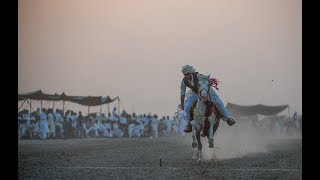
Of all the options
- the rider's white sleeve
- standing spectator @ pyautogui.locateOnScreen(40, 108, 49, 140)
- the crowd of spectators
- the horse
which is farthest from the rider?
standing spectator @ pyautogui.locateOnScreen(40, 108, 49, 140)

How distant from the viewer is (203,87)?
45.9 feet

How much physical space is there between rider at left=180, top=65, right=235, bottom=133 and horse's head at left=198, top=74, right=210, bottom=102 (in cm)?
32

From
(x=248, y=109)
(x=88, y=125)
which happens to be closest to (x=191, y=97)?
(x=248, y=109)

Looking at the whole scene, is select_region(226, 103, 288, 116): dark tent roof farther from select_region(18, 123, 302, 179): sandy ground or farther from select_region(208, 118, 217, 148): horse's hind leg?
select_region(208, 118, 217, 148): horse's hind leg

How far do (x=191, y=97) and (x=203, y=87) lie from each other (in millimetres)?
631

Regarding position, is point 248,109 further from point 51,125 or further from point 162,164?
point 51,125

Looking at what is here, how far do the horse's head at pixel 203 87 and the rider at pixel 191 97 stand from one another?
0.32 m

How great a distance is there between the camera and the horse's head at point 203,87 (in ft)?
45.9

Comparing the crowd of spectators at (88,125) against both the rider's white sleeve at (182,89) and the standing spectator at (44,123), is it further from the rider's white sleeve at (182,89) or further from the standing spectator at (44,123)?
the rider's white sleeve at (182,89)

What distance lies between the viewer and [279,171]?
13.2 m

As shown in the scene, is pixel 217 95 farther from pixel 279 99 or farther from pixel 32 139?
pixel 32 139

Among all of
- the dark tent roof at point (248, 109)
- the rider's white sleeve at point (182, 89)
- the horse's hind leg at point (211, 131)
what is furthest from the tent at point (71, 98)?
the horse's hind leg at point (211, 131)

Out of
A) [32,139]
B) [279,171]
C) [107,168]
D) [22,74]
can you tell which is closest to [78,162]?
[107,168]
